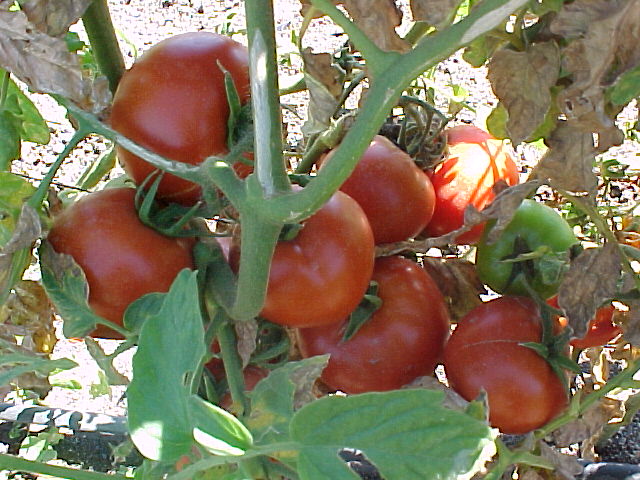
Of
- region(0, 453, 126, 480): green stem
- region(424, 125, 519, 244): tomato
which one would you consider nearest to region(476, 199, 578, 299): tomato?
region(424, 125, 519, 244): tomato

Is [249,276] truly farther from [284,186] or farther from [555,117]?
[555,117]

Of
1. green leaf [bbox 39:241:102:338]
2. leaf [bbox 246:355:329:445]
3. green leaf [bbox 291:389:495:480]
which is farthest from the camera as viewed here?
green leaf [bbox 39:241:102:338]

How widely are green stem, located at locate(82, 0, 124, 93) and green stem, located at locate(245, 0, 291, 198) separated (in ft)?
0.54

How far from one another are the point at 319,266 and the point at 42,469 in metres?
0.23

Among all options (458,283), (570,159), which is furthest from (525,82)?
(458,283)

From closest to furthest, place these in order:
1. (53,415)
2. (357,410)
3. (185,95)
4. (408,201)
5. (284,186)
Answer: (357,410) → (284,186) → (185,95) → (408,201) → (53,415)

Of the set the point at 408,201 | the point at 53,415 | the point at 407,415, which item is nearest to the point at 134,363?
the point at 407,415

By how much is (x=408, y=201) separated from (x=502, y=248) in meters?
0.10

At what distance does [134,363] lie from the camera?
39 cm

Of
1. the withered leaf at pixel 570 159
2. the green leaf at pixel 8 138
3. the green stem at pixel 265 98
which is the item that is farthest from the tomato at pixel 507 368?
the green leaf at pixel 8 138

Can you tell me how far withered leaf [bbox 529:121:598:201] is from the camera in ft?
1.69

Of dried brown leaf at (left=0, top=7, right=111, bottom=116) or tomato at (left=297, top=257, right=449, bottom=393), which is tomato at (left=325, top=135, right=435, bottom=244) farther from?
dried brown leaf at (left=0, top=7, right=111, bottom=116)

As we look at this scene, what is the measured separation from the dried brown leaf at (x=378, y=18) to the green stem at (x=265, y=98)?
0.17ft

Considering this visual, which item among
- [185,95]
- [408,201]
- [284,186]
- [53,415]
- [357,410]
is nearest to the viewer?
[357,410]
